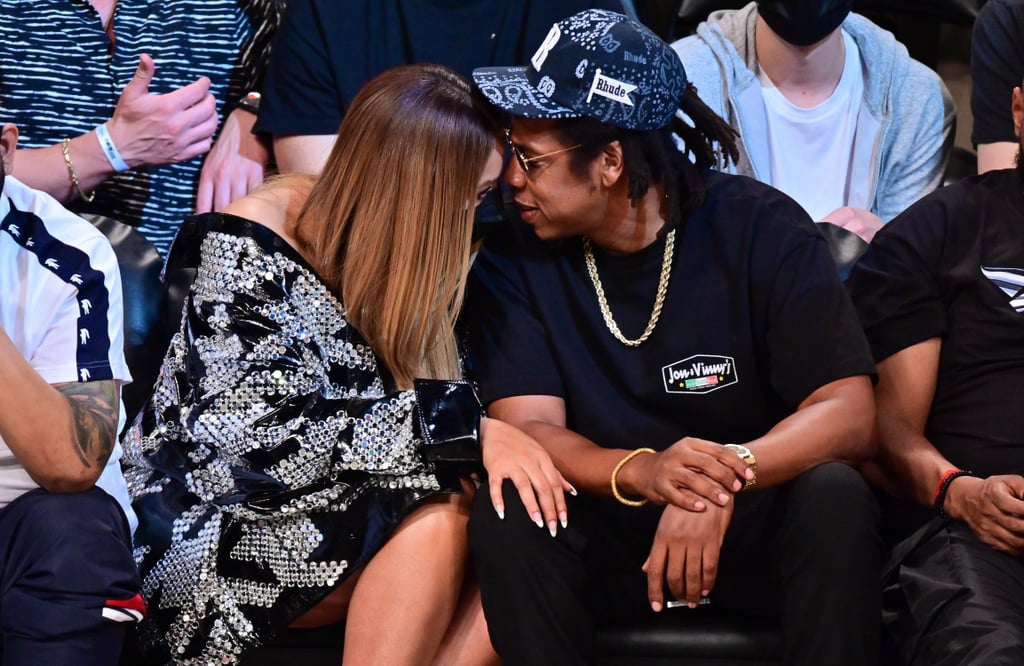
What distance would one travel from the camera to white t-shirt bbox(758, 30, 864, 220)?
10.7 feet

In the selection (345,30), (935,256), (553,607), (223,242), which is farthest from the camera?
(345,30)

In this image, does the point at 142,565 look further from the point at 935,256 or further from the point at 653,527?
the point at 935,256

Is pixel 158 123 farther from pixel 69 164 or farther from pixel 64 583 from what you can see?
pixel 64 583

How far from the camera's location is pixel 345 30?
3.10 meters

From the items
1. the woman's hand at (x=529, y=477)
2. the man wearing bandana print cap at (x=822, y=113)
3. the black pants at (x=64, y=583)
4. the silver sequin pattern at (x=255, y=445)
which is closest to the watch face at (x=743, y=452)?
the woman's hand at (x=529, y=477)

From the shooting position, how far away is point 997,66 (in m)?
3.21

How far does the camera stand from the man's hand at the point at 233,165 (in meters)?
3.10

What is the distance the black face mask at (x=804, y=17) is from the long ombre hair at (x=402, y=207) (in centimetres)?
110

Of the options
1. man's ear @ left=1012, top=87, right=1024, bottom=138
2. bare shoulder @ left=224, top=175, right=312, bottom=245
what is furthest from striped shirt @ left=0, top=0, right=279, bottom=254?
man's ear @ left=1012, top=87, right=1024, bottom=138

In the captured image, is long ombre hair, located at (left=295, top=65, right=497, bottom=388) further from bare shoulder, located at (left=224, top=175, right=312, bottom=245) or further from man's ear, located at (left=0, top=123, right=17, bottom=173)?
man's ear, located at (left=0, top=123, right=17, bottom=173)

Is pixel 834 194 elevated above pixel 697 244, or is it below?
below

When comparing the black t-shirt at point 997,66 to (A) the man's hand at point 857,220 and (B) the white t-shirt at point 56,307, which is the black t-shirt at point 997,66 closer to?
(A) the man's hand at point 857,220

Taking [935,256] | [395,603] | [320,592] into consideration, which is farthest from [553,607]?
[935,256]

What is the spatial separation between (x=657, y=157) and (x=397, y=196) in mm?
452
